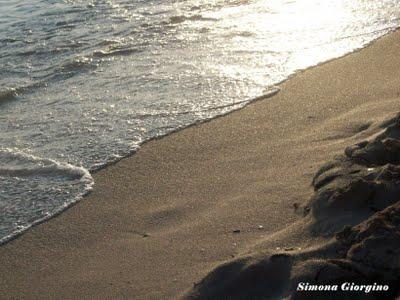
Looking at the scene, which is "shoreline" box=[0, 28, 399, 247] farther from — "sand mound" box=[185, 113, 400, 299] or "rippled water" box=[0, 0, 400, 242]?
"sand mound" box=[185, 113, 400, 299]

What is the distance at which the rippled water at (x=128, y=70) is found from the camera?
14.1 ft

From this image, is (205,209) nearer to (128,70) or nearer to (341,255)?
(341,255)

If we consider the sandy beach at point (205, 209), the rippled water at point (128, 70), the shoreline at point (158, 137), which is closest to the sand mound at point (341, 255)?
the sandy beach at point (205, 209)

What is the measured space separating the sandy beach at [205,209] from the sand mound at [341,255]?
0.04 ft

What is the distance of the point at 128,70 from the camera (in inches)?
240

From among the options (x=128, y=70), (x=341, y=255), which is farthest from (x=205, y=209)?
(x=128, y=70)

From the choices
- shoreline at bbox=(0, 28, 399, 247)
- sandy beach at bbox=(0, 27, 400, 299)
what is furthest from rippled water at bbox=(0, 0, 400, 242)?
sandy beach at bbox=(0, 27, 400, 299)

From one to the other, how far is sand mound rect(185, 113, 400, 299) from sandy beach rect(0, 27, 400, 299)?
1cm

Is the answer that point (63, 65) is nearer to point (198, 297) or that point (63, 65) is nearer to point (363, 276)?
point (198, 297)

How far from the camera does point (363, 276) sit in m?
2.21

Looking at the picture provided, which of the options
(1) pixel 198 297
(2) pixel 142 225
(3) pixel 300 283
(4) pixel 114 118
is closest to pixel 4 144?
(4) pixel 114 118

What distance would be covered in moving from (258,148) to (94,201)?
3.48ft

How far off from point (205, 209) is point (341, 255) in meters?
1.17

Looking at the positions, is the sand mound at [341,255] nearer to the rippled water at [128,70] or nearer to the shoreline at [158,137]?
the shoreline at [158,137]
